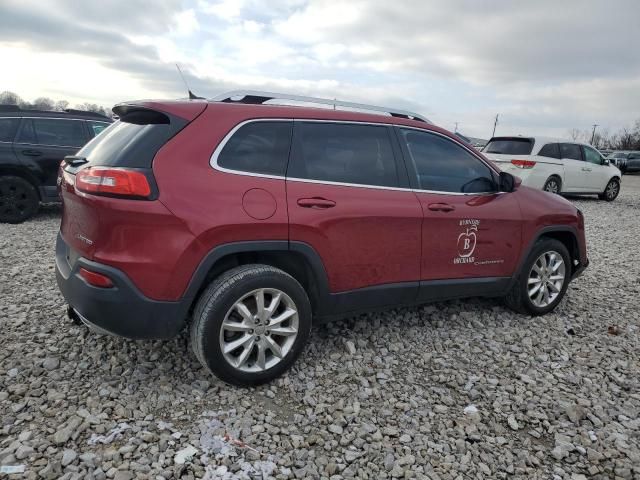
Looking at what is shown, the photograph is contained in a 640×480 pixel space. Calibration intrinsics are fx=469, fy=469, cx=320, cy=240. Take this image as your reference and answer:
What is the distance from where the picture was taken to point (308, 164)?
2943mm

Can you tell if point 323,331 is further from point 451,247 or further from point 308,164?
point 308,164

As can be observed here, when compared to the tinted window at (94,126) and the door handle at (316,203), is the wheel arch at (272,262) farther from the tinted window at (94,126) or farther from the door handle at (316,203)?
the tinted window at (94,126)

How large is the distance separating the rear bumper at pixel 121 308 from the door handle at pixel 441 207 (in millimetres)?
1850

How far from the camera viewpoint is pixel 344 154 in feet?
10.2

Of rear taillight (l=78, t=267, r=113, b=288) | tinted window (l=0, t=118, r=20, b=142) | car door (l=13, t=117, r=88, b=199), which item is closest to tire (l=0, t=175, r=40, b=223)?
car door (l=13, t=117, r=88, b=199)

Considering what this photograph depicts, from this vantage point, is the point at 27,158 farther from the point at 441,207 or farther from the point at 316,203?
the point at 441,207

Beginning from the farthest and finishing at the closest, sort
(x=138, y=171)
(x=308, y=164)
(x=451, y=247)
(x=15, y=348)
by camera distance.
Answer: (x=451, y=247) < (x=15, y=348) < (x=308, y=164) < (x=138, y=171)

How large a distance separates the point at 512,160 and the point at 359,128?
9.35 metres

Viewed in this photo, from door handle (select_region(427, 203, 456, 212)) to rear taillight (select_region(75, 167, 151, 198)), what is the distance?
194 cm

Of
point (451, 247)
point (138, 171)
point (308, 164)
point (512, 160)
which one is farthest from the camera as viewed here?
point (512, 160)

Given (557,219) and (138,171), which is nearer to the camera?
(138,171)

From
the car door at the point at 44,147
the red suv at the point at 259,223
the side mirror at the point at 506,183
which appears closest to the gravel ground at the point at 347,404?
the red suv at the point at 259,223

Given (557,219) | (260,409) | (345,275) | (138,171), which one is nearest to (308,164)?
(345,275)

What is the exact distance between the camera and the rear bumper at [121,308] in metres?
2.46
